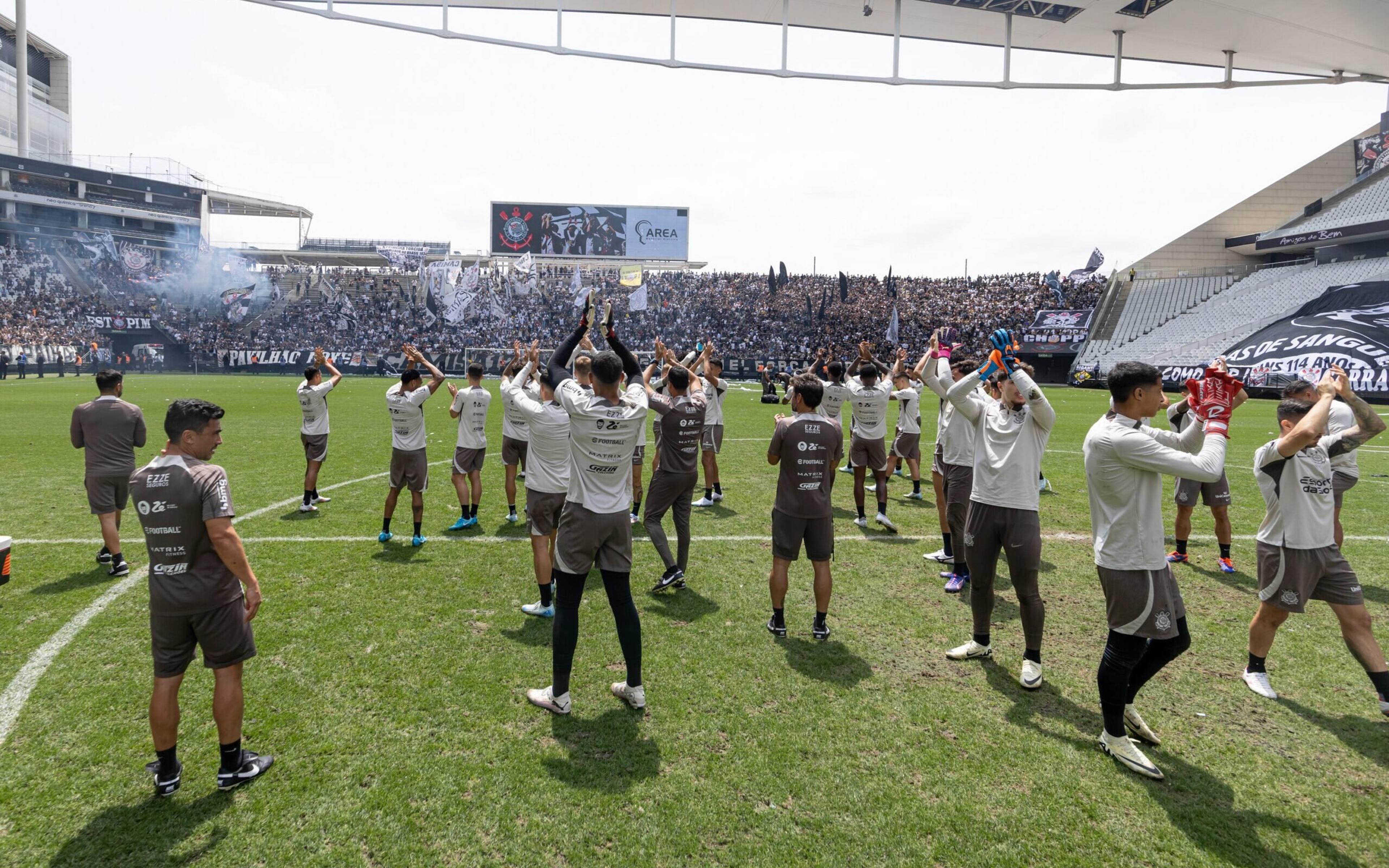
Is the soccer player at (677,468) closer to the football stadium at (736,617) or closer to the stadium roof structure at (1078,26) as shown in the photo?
the football stadium at (736,617)

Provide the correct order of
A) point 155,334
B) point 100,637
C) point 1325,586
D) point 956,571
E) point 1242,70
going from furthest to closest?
point 155,334 < point 1242,70 < point 956,571 < point 100,637 < point 1325,586

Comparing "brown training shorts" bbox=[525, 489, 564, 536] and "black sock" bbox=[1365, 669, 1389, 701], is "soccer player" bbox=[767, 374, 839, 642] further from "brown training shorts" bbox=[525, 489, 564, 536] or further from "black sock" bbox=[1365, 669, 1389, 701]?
"black sock" bbox=[1365, 669, 1389, 701]

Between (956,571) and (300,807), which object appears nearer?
(300,807)

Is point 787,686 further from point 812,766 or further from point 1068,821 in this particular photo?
point 1068,821

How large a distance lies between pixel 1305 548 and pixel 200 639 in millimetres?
7263

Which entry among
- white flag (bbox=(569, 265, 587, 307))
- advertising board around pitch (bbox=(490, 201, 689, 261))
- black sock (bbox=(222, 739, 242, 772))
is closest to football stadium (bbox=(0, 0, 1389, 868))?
black sock (bbox=(222, 739, 242, 772))

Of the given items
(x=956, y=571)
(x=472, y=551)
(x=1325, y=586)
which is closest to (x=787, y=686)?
(x=956, y=571)

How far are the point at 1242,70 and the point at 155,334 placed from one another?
70.8m

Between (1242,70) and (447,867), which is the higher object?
(1242,70)

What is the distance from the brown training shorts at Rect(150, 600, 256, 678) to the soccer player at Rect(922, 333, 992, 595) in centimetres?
558

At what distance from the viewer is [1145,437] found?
13.2 feet

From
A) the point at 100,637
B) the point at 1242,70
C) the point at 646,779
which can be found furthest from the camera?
the point at 1242,70

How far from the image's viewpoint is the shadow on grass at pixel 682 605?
672 centimetres

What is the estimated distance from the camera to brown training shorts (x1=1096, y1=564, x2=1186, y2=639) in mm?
4207
